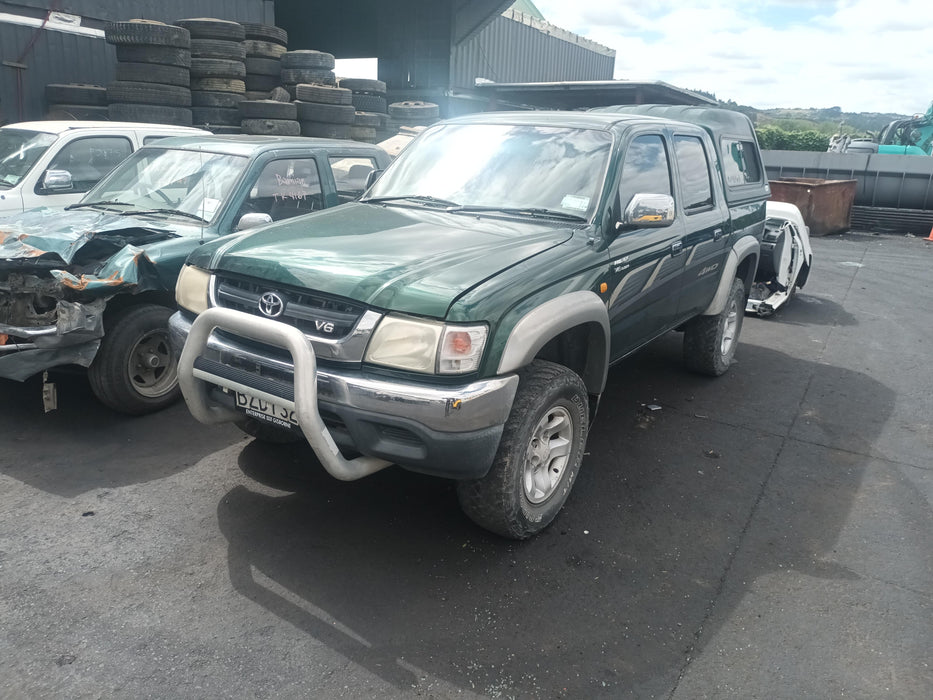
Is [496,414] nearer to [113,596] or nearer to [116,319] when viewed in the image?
[113,596]

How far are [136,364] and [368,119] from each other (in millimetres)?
9173

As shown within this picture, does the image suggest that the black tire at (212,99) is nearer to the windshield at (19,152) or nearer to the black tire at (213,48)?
the black tire at (213,48)

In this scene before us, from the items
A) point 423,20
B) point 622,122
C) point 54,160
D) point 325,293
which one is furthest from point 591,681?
point 423,20

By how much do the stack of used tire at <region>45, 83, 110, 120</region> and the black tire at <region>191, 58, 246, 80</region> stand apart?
136cm

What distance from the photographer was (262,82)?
1252 centimetres

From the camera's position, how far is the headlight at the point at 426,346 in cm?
305

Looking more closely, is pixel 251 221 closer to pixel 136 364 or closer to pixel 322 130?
pixel 136 364

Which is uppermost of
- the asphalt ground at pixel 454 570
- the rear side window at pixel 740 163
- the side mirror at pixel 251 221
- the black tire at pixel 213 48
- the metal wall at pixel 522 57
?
the metal wall at pixel 522 57

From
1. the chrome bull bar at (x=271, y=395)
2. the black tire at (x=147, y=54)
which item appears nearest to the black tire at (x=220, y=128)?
the black tire at (x=147, y=54)

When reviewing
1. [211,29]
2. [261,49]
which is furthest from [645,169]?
[261,49]

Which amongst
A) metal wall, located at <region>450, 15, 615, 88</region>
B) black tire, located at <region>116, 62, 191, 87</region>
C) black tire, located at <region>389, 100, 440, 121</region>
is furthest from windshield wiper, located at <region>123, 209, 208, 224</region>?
metal wall, located at <region>450, 15, 615, 88</region>

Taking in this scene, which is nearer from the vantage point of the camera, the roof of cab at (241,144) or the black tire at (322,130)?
the roof of cab at (241,144)

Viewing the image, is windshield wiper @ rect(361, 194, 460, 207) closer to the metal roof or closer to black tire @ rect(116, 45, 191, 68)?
black tire @ rect(116, 45, 191, 68)

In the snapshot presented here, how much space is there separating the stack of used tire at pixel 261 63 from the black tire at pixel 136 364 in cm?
843
